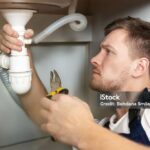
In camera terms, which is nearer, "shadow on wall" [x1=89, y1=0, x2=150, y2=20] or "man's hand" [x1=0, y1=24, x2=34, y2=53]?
"man's hand" [x1=0, y1=24, x2=34, y2=53]

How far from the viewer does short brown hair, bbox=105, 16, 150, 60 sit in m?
1.17

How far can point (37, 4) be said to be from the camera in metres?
0.92

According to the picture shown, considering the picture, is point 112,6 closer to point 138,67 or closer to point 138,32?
point 138,32

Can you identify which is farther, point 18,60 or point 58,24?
point 58,24

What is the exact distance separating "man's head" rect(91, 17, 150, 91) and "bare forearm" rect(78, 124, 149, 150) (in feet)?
1.35

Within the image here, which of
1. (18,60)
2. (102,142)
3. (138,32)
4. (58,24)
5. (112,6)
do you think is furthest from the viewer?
(112,6)

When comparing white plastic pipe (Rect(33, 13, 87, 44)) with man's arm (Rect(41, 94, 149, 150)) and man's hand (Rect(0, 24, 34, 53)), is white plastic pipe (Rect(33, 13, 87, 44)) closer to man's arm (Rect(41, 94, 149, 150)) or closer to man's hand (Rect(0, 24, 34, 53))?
man's hand (Rect(0, 24, 34, 53))

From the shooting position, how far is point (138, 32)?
1.19 m

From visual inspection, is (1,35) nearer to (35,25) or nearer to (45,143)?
(35,25)

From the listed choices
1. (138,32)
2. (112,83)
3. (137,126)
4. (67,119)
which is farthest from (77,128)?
(138,32)

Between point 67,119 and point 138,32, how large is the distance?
564 millimetres

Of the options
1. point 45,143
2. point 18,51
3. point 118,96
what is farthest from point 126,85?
point 45,143

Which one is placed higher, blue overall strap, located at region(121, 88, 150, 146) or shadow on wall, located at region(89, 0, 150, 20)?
shadow on wall, located at region(89, 0, 150, 20)

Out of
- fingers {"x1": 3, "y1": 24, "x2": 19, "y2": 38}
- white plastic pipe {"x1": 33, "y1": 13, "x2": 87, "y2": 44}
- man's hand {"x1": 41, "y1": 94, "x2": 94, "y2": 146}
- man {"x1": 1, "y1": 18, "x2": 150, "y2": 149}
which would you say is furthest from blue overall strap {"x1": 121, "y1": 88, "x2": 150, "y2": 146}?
fingers {"x1": 3, "y1": 24, "x2": 19, "y2": 38}
